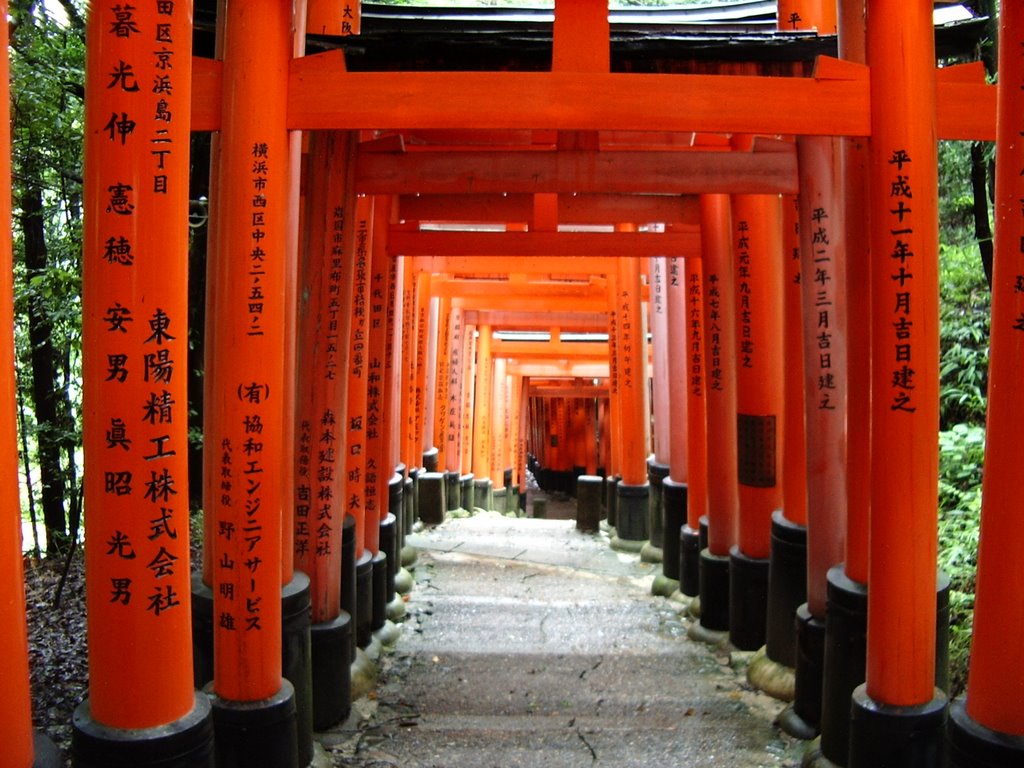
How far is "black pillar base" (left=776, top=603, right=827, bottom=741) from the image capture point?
5.04m

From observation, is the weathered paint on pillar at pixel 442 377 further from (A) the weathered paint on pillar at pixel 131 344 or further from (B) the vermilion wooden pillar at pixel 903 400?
(A) the weathered paint on pillar at pixel 131 344

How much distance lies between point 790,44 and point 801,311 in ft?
5.05

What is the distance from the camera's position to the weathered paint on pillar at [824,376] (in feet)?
16.7

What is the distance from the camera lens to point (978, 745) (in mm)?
3055

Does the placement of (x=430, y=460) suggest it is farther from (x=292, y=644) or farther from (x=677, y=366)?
(x=292, y=644)

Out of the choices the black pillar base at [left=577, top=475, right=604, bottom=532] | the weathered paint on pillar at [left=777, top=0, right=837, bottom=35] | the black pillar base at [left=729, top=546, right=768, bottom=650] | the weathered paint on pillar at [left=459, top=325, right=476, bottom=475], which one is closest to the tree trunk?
Result: the black pillar base at [left=729, top=546, right=768, bottom=650]

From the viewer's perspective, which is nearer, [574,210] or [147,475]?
[147,475]

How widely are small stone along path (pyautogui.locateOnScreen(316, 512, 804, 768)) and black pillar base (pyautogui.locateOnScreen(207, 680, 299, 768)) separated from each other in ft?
2.49

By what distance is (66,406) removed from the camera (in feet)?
27.9

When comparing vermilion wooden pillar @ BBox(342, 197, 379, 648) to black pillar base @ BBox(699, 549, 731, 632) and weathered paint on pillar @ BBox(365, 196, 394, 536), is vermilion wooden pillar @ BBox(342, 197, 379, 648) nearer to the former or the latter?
weathered paint on pillar @ BBox(365, 196, 394, 536)

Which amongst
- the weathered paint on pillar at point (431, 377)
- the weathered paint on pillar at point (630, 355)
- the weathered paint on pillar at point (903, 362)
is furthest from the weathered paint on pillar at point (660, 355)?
the weathered paint on pillar at point (903, 362)

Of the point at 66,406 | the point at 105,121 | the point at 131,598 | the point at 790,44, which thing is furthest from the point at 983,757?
the point at 66,406

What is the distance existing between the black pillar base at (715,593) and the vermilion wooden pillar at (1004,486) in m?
3.96

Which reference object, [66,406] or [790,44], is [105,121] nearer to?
[790,44]
